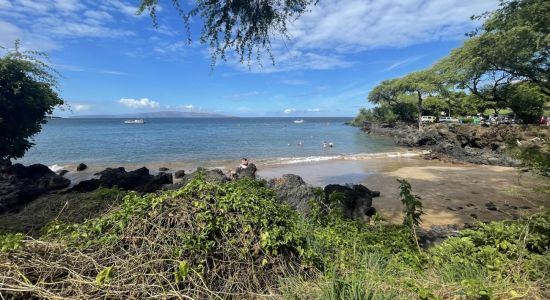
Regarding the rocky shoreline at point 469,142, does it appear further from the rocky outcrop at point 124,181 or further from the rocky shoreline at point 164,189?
the rocky outcrop at point 124,181

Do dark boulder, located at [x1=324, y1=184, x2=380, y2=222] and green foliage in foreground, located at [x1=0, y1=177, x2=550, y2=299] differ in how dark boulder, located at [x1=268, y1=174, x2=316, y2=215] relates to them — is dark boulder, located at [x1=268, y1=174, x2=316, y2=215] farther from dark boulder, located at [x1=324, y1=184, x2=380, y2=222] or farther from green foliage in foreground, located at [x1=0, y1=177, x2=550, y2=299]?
green foliage in foreground, located at [x1=0, y1=177, x2=550, y2=299]

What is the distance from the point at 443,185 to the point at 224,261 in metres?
16.3

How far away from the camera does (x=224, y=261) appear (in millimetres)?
3264

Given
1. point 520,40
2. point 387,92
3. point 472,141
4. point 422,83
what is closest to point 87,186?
point 520,40

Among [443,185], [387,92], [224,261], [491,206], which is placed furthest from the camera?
[387,92]

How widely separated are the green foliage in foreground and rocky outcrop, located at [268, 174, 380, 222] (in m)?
3.36

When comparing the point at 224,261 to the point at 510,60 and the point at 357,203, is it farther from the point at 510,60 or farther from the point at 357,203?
the point at 510,60

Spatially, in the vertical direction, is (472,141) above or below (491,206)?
above

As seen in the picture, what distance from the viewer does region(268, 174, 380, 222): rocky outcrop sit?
342 inches

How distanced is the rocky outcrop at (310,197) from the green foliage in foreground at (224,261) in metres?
3.36

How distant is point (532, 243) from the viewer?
4.14 meters

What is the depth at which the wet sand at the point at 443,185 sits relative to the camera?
11.3 meters

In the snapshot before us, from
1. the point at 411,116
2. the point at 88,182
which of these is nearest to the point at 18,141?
the point at 88,182

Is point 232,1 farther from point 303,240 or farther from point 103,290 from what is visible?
point 103,290
